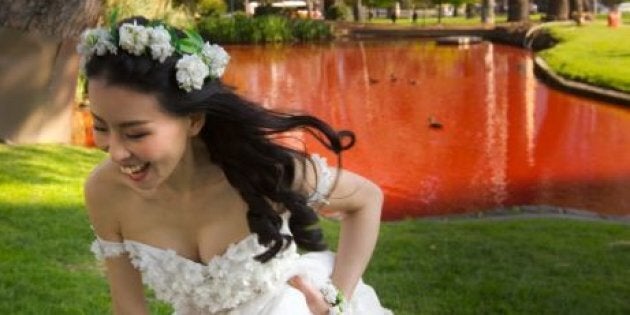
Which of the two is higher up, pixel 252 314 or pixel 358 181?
pixel 358 181

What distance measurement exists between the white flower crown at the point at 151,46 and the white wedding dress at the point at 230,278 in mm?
406

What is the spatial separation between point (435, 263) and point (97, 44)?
3.77m

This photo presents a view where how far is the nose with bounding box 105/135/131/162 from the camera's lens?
194 centimetres

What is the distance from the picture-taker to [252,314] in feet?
7.21

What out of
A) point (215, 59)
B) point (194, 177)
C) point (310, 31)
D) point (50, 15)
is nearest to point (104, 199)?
point (194, 177)

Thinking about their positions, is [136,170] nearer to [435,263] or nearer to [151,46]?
[151,46]

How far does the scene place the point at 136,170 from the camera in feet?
6.58

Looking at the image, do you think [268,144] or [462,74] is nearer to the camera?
[268,144]

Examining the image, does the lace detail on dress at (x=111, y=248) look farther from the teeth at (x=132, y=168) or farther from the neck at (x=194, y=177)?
the teeth at (x=132, y=168)

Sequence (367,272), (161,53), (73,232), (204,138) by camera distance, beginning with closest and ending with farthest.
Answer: (161,53) < (204,138) < (367,272) < (73,232)

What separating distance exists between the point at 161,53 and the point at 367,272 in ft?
11.3

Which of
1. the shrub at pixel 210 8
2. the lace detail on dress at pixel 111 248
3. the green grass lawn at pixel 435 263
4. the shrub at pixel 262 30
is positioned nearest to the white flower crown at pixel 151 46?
the lace detail on dress at pixel 111 248

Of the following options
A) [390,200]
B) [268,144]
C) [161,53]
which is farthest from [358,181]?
[390,200]

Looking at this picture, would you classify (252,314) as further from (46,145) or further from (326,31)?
(326,31)
